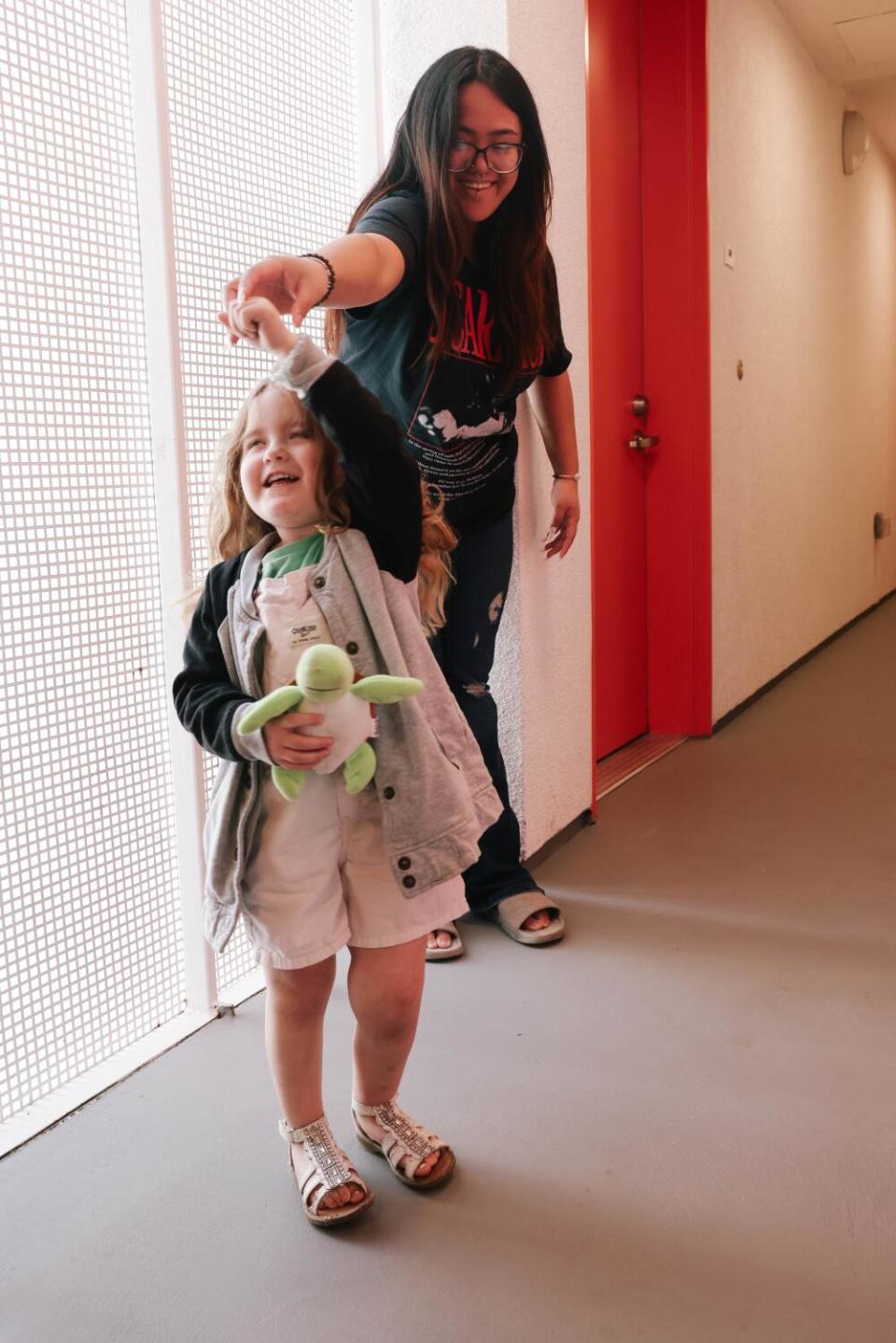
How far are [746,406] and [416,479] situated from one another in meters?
2.78

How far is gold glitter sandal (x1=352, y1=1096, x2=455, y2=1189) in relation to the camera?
1217 mm

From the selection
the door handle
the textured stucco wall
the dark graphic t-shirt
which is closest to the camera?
the dark graphic t-shirt

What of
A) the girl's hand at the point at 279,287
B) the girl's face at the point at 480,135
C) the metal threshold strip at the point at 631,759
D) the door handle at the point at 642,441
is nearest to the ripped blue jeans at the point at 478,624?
the girl's face at the point at 480,135

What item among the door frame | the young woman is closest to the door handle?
the door frame

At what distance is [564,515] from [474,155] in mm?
717

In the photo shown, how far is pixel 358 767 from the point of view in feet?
3.34

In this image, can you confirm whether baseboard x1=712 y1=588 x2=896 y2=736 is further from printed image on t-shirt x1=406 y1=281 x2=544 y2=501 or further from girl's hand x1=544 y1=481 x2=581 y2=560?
printed image on t-shirt x1=406 y1=281 x2=544 y2=501

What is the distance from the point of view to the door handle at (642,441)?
3191 mm

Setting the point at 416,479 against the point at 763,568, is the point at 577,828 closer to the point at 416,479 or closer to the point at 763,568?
the point at 416,479

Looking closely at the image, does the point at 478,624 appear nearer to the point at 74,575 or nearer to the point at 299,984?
the point at 74,575

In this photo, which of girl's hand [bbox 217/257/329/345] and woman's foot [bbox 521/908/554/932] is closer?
girl's hand [bbox 217/257/329/345]

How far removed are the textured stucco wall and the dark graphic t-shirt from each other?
1.68m

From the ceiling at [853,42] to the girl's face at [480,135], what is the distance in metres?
2.89

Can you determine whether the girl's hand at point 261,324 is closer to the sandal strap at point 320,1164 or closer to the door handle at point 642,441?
the sandal strap at point 320,1164
